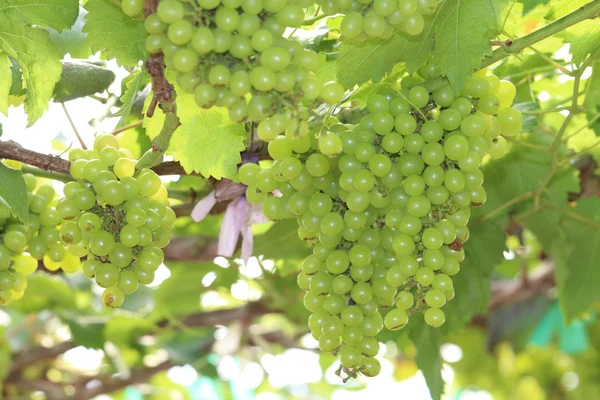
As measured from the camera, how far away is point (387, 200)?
1.79ft

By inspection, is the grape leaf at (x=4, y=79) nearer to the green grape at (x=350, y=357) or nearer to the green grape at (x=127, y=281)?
the green grape at (x=127, y=281)

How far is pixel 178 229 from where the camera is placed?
1.18 m

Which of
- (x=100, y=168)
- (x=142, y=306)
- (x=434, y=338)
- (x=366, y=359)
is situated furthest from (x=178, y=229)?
(x=366, y=359)

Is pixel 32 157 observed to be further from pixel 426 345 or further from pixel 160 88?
pixel 426 345

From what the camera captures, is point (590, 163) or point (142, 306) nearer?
point (590, 163)

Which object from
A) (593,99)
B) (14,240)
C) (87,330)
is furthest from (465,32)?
(87,330)

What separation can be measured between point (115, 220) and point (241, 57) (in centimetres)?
21

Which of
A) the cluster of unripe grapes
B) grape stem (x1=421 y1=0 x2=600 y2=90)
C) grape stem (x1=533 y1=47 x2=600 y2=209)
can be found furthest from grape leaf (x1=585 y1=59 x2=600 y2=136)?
the cluster of unripe grapes

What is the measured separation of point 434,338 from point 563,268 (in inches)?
10.9

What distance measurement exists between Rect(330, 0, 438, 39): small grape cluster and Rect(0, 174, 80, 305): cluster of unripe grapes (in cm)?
38

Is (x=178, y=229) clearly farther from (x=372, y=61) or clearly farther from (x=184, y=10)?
(x=184, y=10)

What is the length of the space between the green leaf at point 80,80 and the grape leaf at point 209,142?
173 mm

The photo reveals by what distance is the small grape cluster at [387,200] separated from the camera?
529mm

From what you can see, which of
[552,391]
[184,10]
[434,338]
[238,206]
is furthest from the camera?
[552,391]
